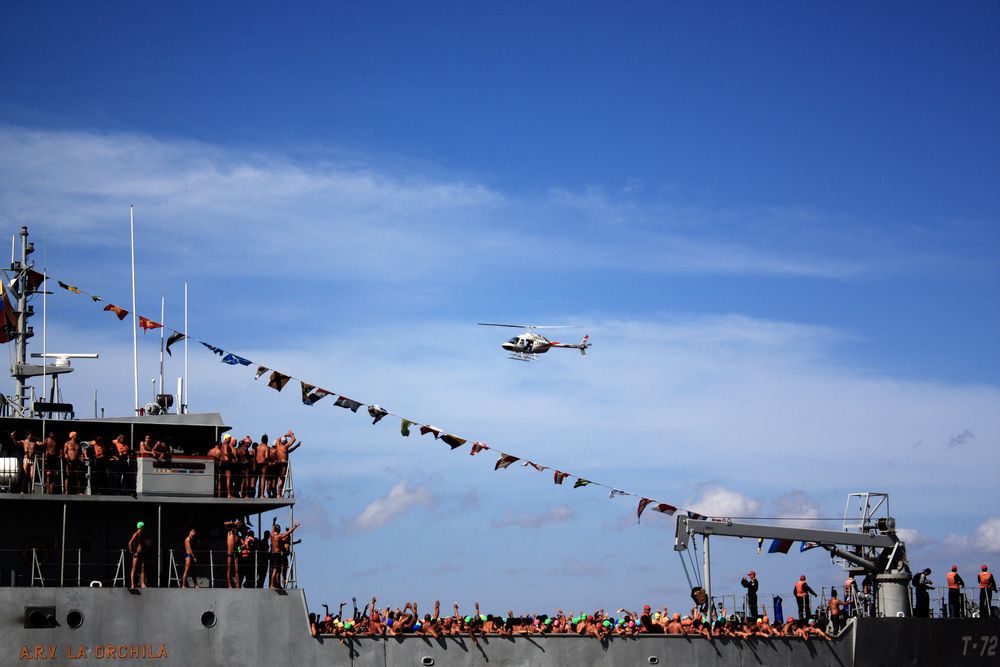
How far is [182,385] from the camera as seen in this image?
1046 inches

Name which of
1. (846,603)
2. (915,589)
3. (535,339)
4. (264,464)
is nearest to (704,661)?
(846,603)

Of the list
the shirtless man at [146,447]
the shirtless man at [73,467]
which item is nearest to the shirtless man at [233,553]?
the shirtless man at [146,447]

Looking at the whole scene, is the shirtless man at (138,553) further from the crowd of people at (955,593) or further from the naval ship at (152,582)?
the crowd of people at (955,593)

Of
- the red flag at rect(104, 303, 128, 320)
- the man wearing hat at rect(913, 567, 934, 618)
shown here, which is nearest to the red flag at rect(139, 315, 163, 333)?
the red flag at rect(104, 303, 128, 320)

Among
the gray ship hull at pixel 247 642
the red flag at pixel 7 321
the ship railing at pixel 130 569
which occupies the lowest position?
the gray ship hull at pixel 247 642

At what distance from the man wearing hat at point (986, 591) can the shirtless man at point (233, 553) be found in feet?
59.4

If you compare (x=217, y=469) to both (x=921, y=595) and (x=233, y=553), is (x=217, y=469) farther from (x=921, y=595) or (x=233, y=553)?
(x=921, y=595)

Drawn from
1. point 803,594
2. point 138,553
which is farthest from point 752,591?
point 138,553

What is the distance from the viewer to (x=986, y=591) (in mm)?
30922

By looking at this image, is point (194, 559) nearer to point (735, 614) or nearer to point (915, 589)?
point (735, 614)

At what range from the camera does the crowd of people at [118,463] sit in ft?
74.3

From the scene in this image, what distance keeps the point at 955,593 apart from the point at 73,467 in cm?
2058

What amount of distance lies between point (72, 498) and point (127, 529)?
194cm

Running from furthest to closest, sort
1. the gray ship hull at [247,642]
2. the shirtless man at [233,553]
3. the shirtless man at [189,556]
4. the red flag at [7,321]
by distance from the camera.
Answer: the red flag at [7,321]
the shirtless man at [233,553]
the shirtless man at [189,556]
the gray ship hull at [247,642]
